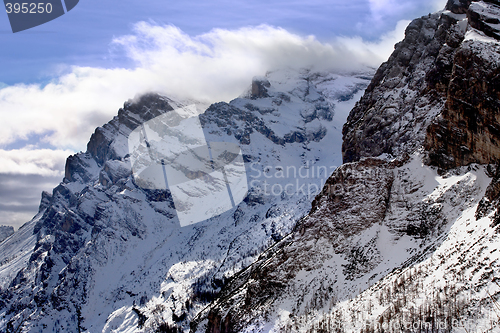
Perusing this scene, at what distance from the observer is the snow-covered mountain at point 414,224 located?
235ft

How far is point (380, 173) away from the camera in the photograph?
352 feet

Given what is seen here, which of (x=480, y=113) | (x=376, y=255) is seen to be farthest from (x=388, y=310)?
(x=480, y=113)

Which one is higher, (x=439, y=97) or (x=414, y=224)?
(x=439, y=97)

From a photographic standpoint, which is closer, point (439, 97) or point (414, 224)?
point (414, 224)

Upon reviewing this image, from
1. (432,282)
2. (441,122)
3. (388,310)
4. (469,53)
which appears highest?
(469,53)

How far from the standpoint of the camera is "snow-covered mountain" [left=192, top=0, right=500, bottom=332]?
71688 millimetres

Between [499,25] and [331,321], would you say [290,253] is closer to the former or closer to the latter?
[331,321]

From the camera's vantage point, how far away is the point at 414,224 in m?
95.2

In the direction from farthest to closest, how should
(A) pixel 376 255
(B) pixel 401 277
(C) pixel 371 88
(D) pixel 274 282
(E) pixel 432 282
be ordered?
(C) pixel 371 88 → (D) pixel 274 282 → (A) pixel 376 255 → (B) pixel 401 277 → (E) pixel 432 282

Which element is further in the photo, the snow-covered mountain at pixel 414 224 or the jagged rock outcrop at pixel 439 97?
the jagged rock outcrop at pixel 439 97

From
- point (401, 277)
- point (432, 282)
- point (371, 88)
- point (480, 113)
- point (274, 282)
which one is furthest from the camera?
point (371, 88)

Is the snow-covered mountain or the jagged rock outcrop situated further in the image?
the jagged rock outcrop

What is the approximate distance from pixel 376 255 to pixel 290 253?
19.2 m

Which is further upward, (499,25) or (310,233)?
(499,25)
